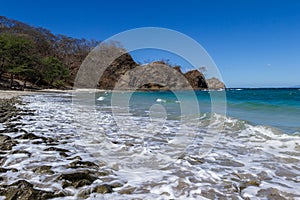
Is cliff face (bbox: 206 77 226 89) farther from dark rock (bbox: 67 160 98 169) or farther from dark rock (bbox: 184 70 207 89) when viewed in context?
dark rock (bbox: 67 160 98 169)

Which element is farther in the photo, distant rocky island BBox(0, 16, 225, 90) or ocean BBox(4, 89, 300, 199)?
distant rocky island BBox(0, 16, 225, 90)

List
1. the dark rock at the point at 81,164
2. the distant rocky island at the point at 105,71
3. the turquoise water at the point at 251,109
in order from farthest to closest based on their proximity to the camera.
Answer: the distant rocky island at the point at 105,71
the turquoise water at the point at 251,109
the dark rock at the point at 81,164

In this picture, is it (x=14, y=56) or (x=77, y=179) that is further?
(x=14, y=56)

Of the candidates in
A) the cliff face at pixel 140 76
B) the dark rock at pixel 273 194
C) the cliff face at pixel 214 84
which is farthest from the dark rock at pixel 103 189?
the cliff face at pixel 214 84

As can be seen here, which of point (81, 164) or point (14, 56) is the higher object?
point (14, 56)

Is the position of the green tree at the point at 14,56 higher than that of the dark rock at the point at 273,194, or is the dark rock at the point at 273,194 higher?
the green tree at the point at 14,56

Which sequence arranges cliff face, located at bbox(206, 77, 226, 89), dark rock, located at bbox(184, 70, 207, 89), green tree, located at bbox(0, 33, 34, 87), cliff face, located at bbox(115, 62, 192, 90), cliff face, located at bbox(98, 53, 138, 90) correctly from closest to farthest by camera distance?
green tree, located at bbox(0, 33, 34, 87) → cliff face, located at bbox(115, 62, 192, 90) → cliff face, located at bbox(98, 53, 138, 90) → dark rock, located at bbox(184, 70, 207, 89) → cliff face, located at bbox(206, 77, 226, 89)

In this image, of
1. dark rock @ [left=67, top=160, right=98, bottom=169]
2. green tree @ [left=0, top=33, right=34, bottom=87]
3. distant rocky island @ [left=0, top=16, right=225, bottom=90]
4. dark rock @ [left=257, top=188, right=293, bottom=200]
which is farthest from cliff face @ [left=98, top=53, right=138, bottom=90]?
dark rock @ [left=257, top=188, right=293, bottom=200]

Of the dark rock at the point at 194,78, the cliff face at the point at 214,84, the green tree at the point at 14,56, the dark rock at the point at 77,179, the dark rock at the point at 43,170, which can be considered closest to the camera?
the dark rock at the point at 77,179

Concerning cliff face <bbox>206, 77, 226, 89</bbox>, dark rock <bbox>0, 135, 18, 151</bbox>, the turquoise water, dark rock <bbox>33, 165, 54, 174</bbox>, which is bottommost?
the turquoise water

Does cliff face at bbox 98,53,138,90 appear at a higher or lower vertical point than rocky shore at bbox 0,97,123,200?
higher

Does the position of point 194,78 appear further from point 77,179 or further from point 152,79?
point 77,179

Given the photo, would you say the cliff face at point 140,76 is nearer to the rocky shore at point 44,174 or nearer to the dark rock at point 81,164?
the rocky shore at point 44,174

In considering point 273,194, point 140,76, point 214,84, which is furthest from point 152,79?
point 273,194
